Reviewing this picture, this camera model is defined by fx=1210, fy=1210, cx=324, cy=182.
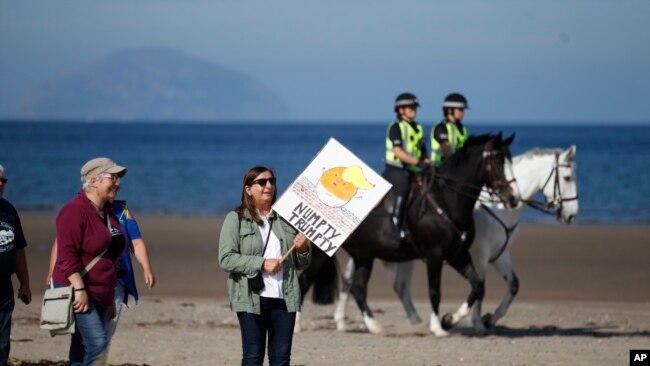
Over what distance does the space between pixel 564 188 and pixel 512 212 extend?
0.66 meters

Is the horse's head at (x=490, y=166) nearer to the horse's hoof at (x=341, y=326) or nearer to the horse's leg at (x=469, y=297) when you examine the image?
the horse's leg at (x=469, y=297)

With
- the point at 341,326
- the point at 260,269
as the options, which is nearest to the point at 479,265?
the point at 341,326

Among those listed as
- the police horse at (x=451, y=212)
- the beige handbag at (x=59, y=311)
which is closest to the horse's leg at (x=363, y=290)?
the police horse at (x=451, y=212)

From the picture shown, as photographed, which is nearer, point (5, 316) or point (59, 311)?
point (59, 311)

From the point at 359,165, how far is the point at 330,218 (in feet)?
1.32

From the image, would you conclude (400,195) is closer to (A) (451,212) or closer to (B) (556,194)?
(A) (451,212)

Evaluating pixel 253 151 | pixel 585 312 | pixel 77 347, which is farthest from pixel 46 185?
pixel 253 151

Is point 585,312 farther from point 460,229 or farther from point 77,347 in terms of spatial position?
point 77,347

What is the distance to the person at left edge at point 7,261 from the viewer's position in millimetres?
8398

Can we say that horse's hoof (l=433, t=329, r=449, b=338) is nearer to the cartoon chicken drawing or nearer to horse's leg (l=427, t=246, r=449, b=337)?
horse's leg (l=427, t=246, r=449, b=337)

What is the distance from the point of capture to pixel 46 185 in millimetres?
45906

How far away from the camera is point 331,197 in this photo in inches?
312

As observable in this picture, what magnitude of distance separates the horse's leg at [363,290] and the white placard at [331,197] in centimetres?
586

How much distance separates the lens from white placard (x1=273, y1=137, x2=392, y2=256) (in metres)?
7.81
